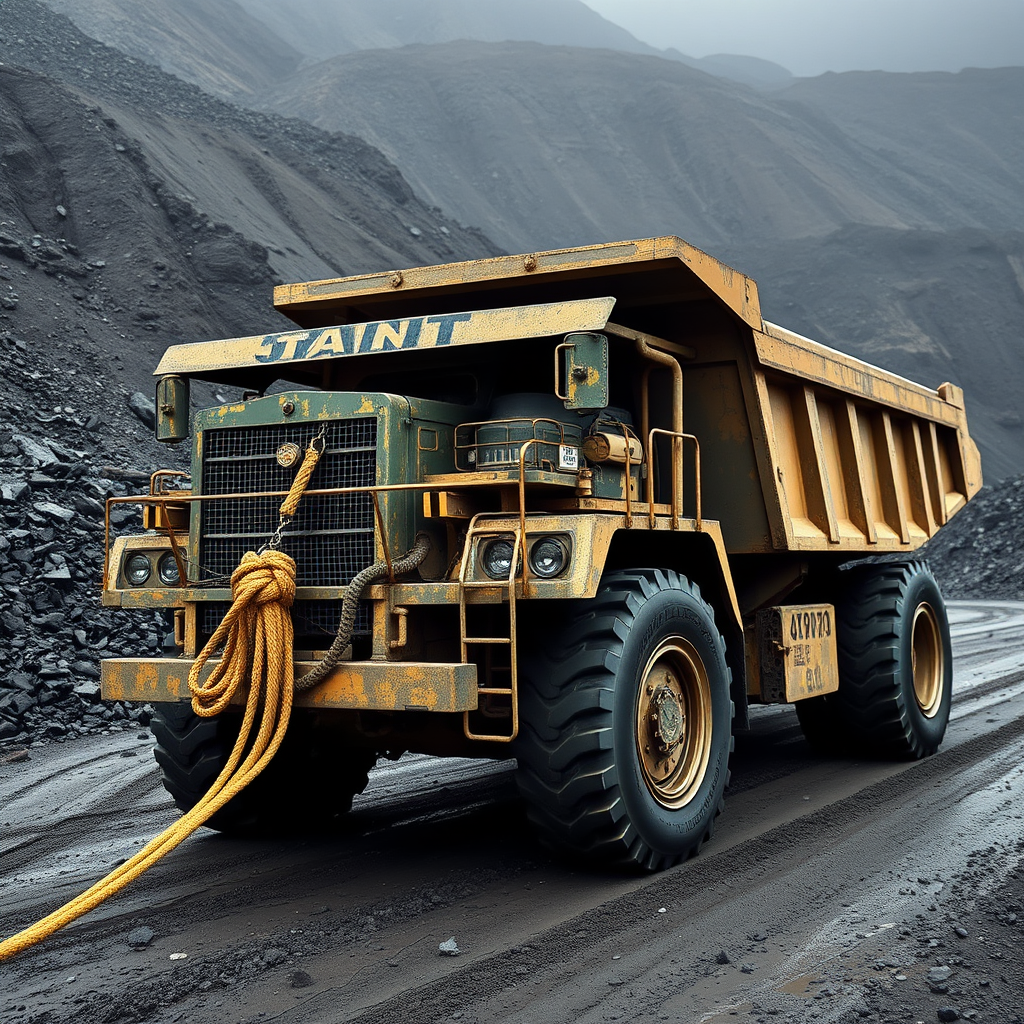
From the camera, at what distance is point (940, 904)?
5.00 m

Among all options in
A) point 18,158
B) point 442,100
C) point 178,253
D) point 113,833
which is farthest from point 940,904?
point 442,100

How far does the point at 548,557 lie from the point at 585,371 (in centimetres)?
89

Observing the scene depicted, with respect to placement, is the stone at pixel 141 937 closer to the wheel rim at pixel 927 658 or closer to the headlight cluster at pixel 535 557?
the headlight cluster at pixel 535 557

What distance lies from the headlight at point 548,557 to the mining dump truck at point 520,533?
13mm

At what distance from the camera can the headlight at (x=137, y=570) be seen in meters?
6.14

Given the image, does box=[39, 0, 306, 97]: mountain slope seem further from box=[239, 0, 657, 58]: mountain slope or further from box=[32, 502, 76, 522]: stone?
box=[32, 502, 76, 522]: stone

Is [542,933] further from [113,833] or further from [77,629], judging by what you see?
[77,629]

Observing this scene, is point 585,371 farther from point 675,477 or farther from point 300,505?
point 300,505

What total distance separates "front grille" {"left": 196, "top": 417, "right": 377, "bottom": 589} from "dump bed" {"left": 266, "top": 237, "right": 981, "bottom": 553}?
1374 mm

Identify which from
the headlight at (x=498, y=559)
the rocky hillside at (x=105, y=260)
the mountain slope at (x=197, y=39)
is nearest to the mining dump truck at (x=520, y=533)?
the headlight at (x=498, y=559)

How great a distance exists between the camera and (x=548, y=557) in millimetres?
5219

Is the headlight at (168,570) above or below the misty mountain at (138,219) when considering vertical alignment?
below

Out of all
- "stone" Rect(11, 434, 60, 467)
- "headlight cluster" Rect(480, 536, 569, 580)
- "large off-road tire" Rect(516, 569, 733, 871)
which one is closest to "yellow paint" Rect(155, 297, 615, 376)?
"headlight cluster" Rect(480, 536, 569, 580)

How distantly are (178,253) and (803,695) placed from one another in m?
21.0
